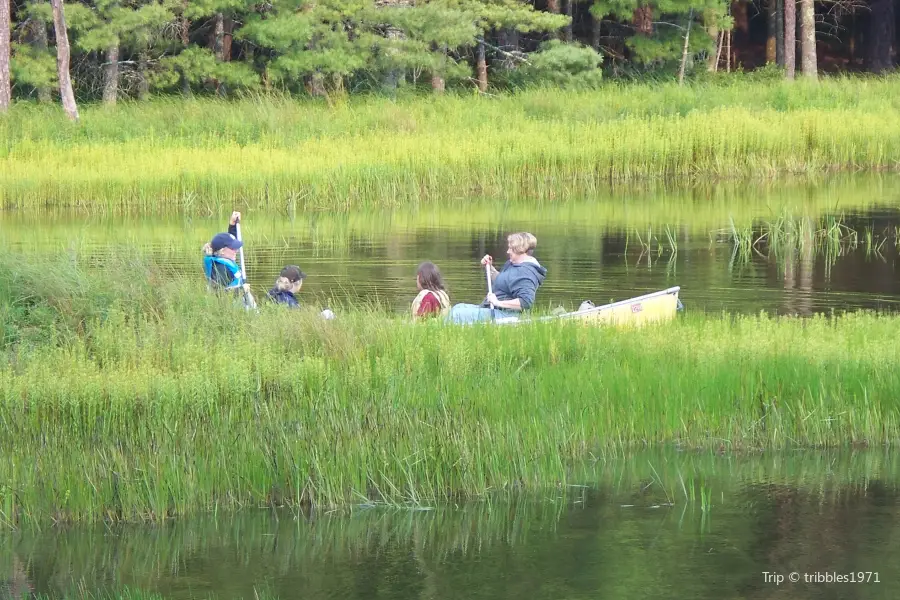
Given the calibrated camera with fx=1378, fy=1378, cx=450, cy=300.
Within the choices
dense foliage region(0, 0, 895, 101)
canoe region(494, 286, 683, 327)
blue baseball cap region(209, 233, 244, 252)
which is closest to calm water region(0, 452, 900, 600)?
canoe region(494, 286, 683, 327)

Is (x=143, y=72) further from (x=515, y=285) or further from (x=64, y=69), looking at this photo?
(x=515, y=285)

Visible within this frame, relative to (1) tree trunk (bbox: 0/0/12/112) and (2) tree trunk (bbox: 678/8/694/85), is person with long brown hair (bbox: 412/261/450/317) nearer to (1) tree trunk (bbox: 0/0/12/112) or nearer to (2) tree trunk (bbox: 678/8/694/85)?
(1) tree trunk (bbox: 0/0/12/112)

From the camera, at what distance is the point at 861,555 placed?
6.71 meters

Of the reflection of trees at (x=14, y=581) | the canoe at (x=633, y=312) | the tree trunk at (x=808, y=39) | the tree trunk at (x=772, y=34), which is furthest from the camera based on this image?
the tree trunk at (x=772, y=34)

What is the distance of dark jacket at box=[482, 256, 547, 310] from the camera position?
37.5ft

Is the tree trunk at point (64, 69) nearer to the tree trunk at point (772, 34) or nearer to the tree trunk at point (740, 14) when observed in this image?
the tree trunk at point (772, 34)

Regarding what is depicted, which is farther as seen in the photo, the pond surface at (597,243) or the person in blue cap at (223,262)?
the pond surface at (597,243)

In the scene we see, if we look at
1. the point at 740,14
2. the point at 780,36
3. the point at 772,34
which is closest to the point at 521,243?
the point at 780,36

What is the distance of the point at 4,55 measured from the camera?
27.6 metres

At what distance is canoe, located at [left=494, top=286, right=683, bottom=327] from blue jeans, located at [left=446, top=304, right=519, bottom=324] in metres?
0.26

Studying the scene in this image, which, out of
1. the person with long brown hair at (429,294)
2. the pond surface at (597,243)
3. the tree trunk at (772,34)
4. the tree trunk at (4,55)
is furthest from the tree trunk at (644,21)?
the person with long brown hair at (429,294)

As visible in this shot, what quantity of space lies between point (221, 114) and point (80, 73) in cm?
748

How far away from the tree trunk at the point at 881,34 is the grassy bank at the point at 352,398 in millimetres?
30110

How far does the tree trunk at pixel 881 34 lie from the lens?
38250 mm
